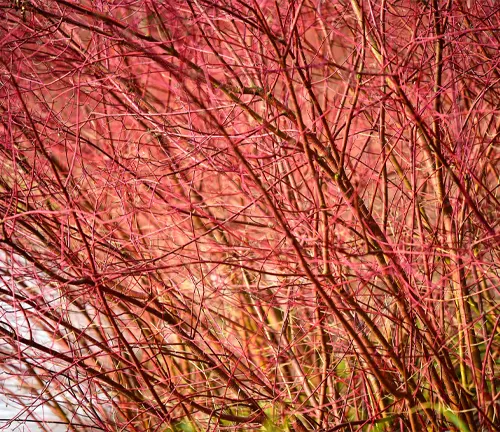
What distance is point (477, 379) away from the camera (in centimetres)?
169

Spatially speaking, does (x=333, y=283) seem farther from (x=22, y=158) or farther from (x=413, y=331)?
(x=22, y=158)

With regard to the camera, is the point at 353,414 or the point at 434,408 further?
the point at 353,414

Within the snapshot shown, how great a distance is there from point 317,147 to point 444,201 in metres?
0.40

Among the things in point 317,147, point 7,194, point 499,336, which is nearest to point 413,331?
point 317,147

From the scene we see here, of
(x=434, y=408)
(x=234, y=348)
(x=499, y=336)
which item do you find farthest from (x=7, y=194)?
(x=499, y=336)

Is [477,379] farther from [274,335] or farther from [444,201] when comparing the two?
[274,335]

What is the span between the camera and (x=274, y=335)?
7.98ft

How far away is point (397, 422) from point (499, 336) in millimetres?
441

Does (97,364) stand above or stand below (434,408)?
above

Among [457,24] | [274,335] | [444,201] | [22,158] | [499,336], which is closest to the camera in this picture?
[444,201]

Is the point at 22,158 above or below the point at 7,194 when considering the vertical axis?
above

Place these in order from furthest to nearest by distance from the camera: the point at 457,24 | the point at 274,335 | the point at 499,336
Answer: the point at 274,335 → the point at 499,336 → the point at 457,24

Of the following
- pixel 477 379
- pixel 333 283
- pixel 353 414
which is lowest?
pixel 353 414

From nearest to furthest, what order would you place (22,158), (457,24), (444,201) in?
(444,201), (457,24), (22,158)
